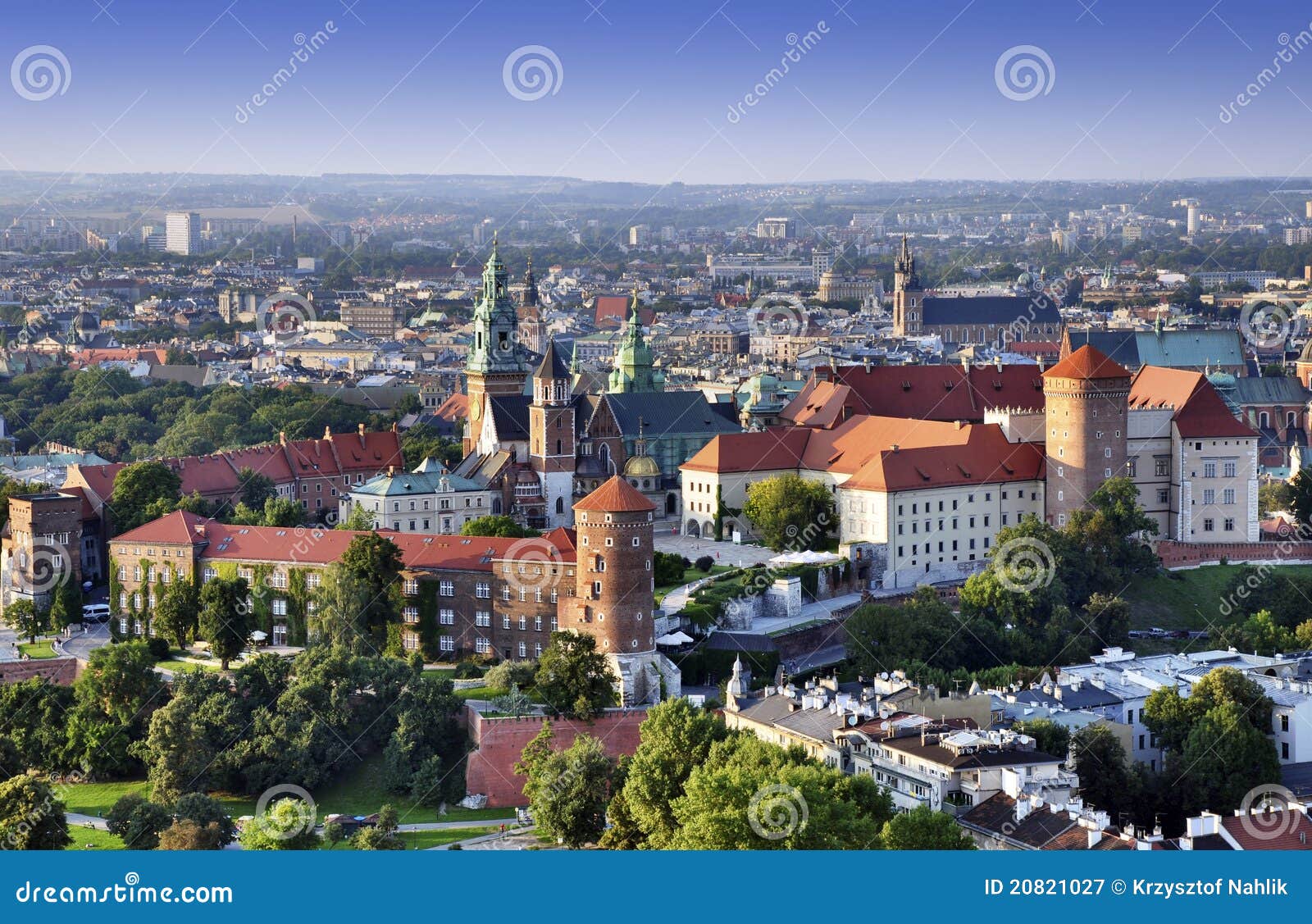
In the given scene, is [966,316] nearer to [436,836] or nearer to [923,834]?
[436,836]

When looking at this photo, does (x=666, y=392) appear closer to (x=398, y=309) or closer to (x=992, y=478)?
(x=992, y=478)

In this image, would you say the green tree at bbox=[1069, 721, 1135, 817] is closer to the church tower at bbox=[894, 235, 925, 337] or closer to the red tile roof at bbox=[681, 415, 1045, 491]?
the red tile roof at bbox=[681, 415, 1045, 491]

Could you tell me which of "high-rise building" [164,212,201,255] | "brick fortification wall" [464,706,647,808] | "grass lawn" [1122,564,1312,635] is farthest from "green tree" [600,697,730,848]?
"high-rise building" [164,212,201,255]

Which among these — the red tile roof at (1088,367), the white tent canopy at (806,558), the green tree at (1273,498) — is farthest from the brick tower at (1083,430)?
the green tree at (1273,498)

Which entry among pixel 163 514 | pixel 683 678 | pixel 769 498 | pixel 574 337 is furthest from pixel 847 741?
pixel 574 337

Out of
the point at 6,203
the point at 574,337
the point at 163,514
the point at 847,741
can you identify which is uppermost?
the point at 6,203

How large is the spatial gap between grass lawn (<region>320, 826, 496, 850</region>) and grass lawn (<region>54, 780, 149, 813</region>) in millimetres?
3871

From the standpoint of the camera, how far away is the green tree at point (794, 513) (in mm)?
35625

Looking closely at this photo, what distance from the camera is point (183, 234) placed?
141m

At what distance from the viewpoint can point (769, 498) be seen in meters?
35.9

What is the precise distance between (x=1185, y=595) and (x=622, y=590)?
11471mm

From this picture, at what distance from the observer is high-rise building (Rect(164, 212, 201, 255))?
140m

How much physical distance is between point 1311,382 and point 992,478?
2616 centimetres

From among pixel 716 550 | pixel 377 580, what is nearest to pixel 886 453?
pixel 716 550
